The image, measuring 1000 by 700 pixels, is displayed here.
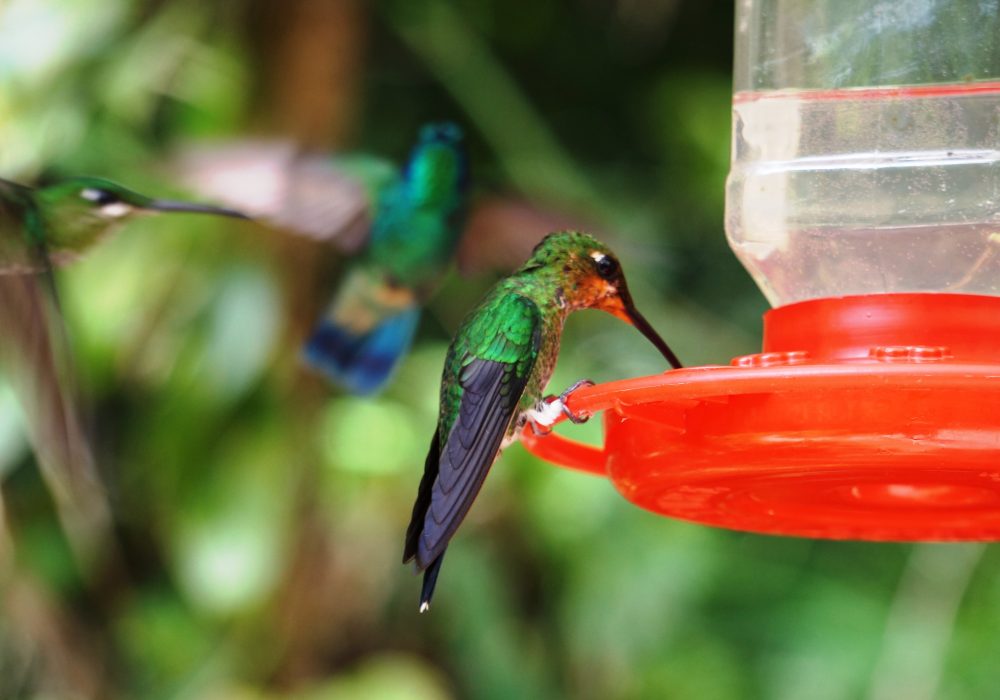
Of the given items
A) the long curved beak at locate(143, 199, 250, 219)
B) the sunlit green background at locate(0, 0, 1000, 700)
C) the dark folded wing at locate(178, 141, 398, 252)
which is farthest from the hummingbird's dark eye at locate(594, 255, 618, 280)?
the sunlit green background at locate(0, 0, 1000, 700)

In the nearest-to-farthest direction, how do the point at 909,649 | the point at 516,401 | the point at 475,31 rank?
the point at 516,401 < the point at 909,649 < the point at 475,31

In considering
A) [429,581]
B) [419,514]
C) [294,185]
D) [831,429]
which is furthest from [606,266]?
[294,185]

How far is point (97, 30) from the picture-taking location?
4480mm

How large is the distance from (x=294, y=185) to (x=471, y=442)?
173cm

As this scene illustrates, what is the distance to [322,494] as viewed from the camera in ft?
14.8

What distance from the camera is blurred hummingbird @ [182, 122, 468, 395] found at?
381 centimetres

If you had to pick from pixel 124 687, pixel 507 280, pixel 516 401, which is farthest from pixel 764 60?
pixel 124 687

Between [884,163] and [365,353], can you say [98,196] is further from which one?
[884,163]

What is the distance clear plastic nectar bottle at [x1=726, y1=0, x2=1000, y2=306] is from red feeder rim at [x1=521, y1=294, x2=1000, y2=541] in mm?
534

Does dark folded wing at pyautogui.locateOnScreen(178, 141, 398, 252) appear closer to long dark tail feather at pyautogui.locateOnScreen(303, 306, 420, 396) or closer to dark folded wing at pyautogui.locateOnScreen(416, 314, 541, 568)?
long dark tail feather at pyautogui.locateOnScreen(303, 306, 420, 396)

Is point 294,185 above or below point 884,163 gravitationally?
below

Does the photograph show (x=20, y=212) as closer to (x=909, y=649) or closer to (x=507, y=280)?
(x=507, y=280)

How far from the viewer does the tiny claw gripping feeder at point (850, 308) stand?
1906 mm

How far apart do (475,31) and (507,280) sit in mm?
2554
